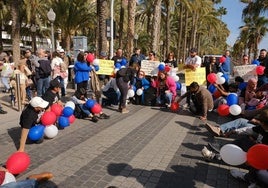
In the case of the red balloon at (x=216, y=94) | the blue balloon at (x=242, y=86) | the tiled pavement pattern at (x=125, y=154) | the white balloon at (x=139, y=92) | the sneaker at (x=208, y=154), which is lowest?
the tiled pavement pattern at (x=125, y=154)

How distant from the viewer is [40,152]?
19.4 feet

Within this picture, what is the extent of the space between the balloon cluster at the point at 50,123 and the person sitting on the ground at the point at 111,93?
307 cm

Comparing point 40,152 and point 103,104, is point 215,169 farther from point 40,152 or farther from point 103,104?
point 103,104

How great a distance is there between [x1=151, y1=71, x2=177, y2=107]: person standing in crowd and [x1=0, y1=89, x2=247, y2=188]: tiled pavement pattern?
1812 mm

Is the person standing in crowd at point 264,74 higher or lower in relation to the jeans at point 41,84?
higher

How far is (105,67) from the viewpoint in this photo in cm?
1069

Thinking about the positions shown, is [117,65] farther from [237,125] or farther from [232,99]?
[237,125]

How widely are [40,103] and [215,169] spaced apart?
3.38 m

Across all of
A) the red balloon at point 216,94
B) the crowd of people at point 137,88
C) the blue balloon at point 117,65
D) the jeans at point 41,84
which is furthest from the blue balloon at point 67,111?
the red balloon at point 216,94

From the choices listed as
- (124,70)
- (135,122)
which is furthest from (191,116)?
(124,70)

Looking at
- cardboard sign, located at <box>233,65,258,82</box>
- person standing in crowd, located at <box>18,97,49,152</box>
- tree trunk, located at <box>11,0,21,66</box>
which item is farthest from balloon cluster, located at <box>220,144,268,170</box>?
tree trunk, located at <box>11,0,21,66</box>

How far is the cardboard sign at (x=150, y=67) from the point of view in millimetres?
10828

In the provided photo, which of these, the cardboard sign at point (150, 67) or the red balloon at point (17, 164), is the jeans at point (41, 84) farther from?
the red balloon at point (17, 164)

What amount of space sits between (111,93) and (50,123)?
426cm
